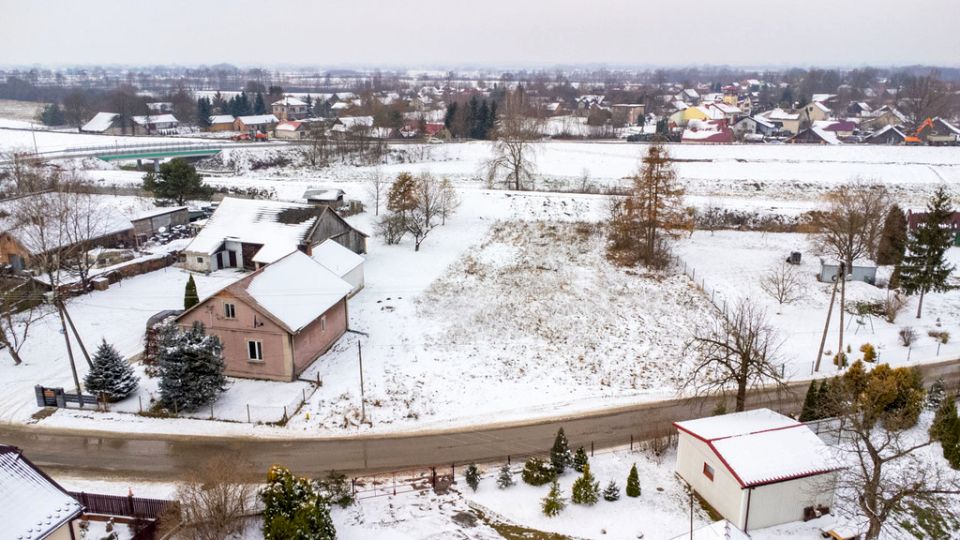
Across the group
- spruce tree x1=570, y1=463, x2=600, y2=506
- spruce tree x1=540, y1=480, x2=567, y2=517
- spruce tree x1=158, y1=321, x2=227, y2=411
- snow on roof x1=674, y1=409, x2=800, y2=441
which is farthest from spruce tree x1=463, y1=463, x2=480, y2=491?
spruce tree x1=158, y1=321, x2=227, y2=411

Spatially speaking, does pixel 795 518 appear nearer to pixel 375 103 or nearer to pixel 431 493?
pixel 431 493

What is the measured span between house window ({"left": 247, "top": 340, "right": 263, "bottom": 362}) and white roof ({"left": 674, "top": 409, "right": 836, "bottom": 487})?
17.9 m

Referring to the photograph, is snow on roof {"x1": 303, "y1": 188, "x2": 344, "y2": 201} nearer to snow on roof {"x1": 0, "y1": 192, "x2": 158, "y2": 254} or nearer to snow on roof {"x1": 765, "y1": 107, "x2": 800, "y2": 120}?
snow on roof {"x1": 0, "y1": 192, "x2": 158, "y2": 254}

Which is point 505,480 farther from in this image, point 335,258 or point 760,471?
point 335,258

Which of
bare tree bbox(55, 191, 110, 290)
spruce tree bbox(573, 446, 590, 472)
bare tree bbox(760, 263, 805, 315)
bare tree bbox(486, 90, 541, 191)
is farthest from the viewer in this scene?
bare tree bbox(486, 90, 541, 191)

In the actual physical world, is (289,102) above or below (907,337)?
above

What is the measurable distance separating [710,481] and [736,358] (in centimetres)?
1182

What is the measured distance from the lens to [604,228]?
51750mm

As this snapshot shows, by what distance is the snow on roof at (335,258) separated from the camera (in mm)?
36625

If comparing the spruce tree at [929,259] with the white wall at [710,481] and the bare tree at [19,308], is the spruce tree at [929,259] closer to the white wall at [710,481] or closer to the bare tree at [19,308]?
the white wall at [710,481]

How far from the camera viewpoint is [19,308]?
1403 inches

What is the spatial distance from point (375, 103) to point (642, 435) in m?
99.8

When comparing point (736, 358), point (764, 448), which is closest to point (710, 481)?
point (764, 448)

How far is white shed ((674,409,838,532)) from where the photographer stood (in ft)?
65.7
